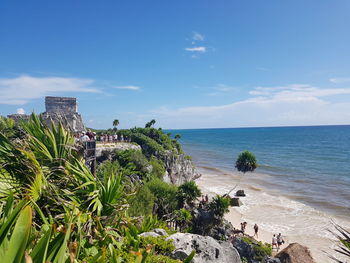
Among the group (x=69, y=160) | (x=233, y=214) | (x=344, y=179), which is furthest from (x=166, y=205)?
(x=344, y=179)

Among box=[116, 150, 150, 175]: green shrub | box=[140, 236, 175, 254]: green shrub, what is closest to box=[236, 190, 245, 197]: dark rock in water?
box=[116, 150, 150, 175]: green shrub

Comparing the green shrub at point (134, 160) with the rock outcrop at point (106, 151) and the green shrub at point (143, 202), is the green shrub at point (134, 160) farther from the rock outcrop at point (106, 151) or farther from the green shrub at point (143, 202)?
the green shrub at point (143, 202)

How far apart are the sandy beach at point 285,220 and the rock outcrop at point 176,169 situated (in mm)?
3884

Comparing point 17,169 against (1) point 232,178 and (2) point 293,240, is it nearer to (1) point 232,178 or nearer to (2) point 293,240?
(2) point 293,240

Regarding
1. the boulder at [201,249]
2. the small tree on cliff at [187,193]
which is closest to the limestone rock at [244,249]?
the small tree on cliff at [187,193]

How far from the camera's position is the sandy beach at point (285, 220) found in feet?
62.3

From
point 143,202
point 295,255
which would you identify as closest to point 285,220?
point 295,255

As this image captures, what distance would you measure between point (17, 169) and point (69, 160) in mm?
929

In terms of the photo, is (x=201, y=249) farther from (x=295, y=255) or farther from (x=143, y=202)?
(x=295, y=255)

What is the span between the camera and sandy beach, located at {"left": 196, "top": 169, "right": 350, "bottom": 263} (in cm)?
1898

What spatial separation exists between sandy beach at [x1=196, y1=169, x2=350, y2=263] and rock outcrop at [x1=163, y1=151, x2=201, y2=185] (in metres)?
3.88

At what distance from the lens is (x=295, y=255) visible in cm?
1516

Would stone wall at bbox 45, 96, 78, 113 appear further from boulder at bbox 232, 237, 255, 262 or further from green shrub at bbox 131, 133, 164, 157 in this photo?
boulder at bbox 232, 237, 255, 262

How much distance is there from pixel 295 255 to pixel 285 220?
8.68 metres
